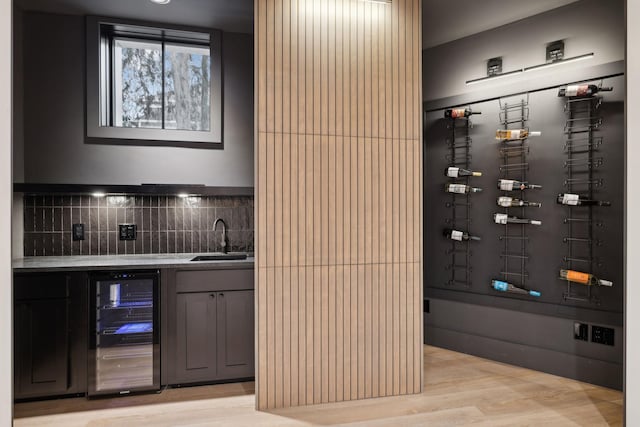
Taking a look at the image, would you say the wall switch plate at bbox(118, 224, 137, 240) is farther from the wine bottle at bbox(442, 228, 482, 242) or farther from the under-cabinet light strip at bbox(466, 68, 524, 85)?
the under-cabinet light strip at bbox(466, 68, 524, 85)

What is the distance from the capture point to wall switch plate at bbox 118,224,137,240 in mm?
3596

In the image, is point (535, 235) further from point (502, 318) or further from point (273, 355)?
point (273, 355)

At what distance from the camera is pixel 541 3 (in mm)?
3398

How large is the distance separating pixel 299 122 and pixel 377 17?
914 mm

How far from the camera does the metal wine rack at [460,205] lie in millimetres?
3957

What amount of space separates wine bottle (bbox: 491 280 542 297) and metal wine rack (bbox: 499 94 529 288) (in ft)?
0.15

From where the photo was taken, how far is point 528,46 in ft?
11.8

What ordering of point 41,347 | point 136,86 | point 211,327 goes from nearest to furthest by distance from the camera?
point 41,347 < point 211,327 < point 136,86

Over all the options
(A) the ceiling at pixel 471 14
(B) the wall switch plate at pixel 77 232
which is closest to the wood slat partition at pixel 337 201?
(A) the ceiling at pixel 471 14

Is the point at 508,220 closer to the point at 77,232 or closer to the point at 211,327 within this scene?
the point at 211,327

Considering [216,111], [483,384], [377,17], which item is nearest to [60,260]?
[216,111]

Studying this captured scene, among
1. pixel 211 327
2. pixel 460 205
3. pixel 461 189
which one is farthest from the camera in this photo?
pixel 460 205

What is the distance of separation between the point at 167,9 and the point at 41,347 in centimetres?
267

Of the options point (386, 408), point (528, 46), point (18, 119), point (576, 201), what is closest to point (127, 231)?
point (18, 119)
